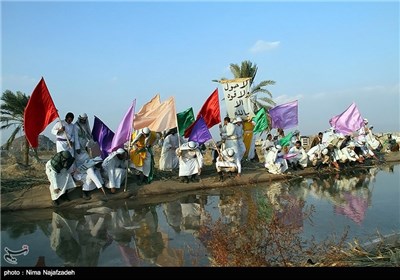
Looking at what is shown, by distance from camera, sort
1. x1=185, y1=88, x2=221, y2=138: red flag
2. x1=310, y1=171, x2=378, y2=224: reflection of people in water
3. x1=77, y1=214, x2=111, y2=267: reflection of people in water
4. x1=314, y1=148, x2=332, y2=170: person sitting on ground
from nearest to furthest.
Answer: x1=77, y1=214, x2=111, y2=267: reflection of people in water < x1=310, y1=171, x2=378, y2=224: reflection of people in water < x1=185, y1=88, x2=221, y2=138: red flag < x1=314, y1=148, x2=332, y2=170: person sitting on ground

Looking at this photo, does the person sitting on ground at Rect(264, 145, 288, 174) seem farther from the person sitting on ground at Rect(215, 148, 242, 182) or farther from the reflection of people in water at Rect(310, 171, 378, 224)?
the person sitting on ground at Rect(215, 148, 242, 182)

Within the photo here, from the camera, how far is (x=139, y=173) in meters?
11.0

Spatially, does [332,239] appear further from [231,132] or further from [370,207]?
[231,132]

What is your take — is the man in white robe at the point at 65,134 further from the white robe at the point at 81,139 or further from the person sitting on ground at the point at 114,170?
the person sitting on ground at the point at 114,170

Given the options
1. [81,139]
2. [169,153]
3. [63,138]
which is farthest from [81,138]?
[169,153]

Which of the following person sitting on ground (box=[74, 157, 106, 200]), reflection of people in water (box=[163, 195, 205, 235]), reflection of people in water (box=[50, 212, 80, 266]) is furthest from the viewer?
person sitting on ground (box=[74, 157, 106, 200])

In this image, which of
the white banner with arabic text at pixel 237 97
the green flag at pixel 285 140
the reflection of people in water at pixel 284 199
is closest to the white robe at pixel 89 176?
the reflection of people in water at pixel 284 199

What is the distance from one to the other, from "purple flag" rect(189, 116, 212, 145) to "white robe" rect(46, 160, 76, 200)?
417 centimetres

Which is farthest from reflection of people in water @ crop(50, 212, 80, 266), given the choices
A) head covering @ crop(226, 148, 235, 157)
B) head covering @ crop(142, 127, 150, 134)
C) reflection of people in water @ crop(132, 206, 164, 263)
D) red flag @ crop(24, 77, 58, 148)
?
head covering @ crop(226, 148, 235, 157)

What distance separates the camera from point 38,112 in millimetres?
9102

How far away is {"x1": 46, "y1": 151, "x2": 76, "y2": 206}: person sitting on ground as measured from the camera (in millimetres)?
8867

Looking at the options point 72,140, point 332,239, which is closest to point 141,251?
point 332,239

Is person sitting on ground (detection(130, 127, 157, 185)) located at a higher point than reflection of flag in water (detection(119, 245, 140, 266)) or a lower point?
higher

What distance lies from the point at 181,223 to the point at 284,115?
8962 mm
